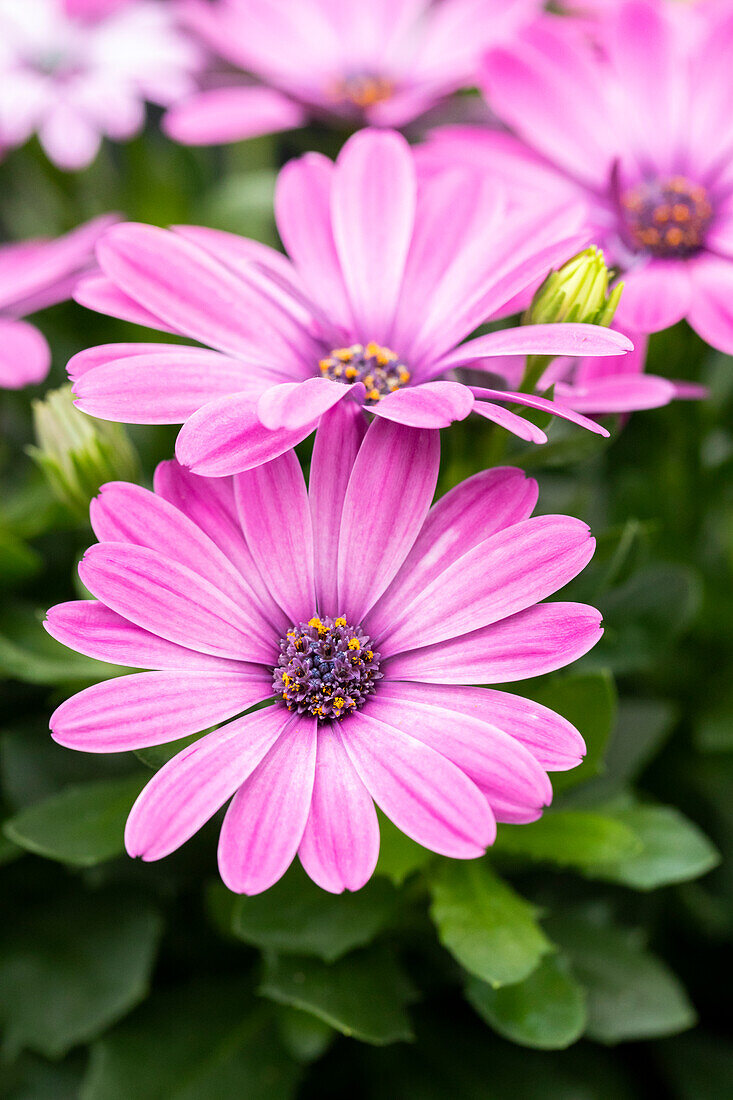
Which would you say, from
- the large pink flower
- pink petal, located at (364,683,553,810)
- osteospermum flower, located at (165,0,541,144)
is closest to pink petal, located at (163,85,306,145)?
osteospermum flower, located at (165,0,541,144)

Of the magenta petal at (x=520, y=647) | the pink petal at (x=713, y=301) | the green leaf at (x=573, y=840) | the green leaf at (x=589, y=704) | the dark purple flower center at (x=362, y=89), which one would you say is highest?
the dark purple flower center at (x=362, y=89)

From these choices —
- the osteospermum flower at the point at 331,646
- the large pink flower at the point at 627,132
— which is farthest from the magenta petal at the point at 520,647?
the large pink flower at the point at 627,132

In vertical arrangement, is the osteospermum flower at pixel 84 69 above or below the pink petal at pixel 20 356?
above

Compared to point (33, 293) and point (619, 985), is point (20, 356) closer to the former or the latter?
point (33, 293)

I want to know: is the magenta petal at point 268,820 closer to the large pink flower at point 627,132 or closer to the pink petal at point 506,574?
the pink petal at point 506,574

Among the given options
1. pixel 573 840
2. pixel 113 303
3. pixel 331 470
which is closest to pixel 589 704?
pixel 573 840

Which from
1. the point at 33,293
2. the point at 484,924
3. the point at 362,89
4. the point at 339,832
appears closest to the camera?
the point at 339,832

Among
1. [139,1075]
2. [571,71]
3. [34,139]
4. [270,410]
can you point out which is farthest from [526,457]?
[34,139]

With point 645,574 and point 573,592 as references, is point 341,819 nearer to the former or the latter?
point 573,592
